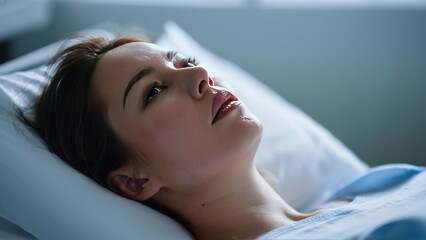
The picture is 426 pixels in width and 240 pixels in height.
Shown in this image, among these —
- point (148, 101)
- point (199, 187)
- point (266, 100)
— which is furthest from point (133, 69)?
point (266, 100)

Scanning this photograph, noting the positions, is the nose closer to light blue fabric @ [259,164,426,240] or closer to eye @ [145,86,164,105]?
eye @ [145,86,164,105]

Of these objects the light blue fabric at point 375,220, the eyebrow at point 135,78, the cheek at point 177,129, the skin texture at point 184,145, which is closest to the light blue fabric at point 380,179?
the light blue fabric at point 375,220

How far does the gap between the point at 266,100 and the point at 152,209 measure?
0.56m

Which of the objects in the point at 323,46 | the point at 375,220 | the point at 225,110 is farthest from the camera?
the point at 323,46

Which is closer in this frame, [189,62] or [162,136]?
[162,136]

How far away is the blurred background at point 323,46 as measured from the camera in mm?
1778

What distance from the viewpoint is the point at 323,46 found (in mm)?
1841

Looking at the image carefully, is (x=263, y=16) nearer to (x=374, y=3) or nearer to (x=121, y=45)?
(x=374, y=3)

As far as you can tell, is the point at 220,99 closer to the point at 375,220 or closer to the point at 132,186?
the point at 132,186

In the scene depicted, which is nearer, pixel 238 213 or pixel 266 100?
pixel 238 213

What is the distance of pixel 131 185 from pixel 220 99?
248 millimetres

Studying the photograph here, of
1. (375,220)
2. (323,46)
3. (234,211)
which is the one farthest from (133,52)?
(323,46)

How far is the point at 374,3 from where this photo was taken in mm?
1797

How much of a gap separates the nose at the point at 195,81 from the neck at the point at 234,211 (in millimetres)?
186
